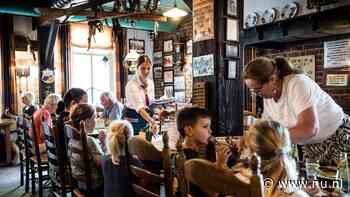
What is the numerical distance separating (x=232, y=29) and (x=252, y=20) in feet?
10.6

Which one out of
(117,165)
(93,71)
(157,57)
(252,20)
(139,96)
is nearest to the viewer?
(117,165)

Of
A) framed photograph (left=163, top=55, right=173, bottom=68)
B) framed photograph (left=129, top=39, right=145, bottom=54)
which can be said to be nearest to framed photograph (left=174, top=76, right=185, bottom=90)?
framed photograph (left=163, top=55, right=173, bottom=68)

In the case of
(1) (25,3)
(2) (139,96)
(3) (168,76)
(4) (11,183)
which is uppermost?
(1) (25,3)

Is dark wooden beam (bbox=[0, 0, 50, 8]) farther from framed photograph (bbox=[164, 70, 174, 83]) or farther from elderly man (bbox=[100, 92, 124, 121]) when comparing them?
framed photograph (bbox=[164, 70, 174, 83])

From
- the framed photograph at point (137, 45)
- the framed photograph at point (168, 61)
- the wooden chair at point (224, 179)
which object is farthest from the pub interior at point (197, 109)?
the framed photograph at point (137, 45)

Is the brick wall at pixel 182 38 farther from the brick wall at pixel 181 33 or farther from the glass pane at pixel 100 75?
the glass pane at pixel 100 75

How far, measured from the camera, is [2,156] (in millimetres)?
6406

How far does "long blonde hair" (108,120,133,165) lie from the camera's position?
6.94 feet

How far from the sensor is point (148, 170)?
1.76 meters

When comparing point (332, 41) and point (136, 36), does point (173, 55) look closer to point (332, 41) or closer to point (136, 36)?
point (136, 36)

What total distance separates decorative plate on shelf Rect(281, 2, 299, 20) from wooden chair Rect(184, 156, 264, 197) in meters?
4.69

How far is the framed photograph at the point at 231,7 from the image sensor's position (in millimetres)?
2965

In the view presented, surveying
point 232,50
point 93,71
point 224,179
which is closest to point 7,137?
point 93,71

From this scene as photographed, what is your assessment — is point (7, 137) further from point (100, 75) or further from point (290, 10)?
point (290, 10)
